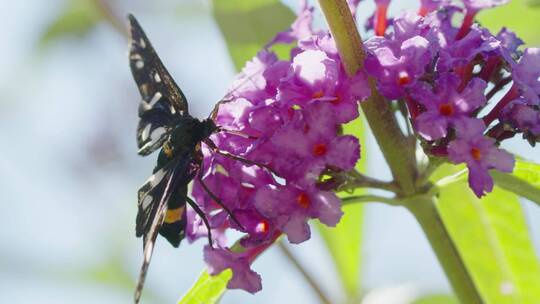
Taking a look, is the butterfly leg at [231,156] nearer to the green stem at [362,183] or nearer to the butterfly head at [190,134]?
the butterfly head at [190,134]

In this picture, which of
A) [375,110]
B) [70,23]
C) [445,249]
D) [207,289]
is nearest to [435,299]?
[445,249]

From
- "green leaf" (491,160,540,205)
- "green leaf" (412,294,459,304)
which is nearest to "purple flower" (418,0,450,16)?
"green leaf" (491,160,540,205)

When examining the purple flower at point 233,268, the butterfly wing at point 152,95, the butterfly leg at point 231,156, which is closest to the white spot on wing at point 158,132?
the butterfly wing at point 152,95

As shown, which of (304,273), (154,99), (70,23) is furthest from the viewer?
(70,23)

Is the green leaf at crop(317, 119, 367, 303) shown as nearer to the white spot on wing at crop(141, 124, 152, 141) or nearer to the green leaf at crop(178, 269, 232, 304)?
the green leaf at crop(178, 269, 232, 304)

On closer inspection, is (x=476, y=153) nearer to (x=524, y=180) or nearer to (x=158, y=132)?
(x=524, y=180)

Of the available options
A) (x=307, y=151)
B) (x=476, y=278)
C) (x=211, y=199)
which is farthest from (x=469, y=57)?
(x=476, y=278)
